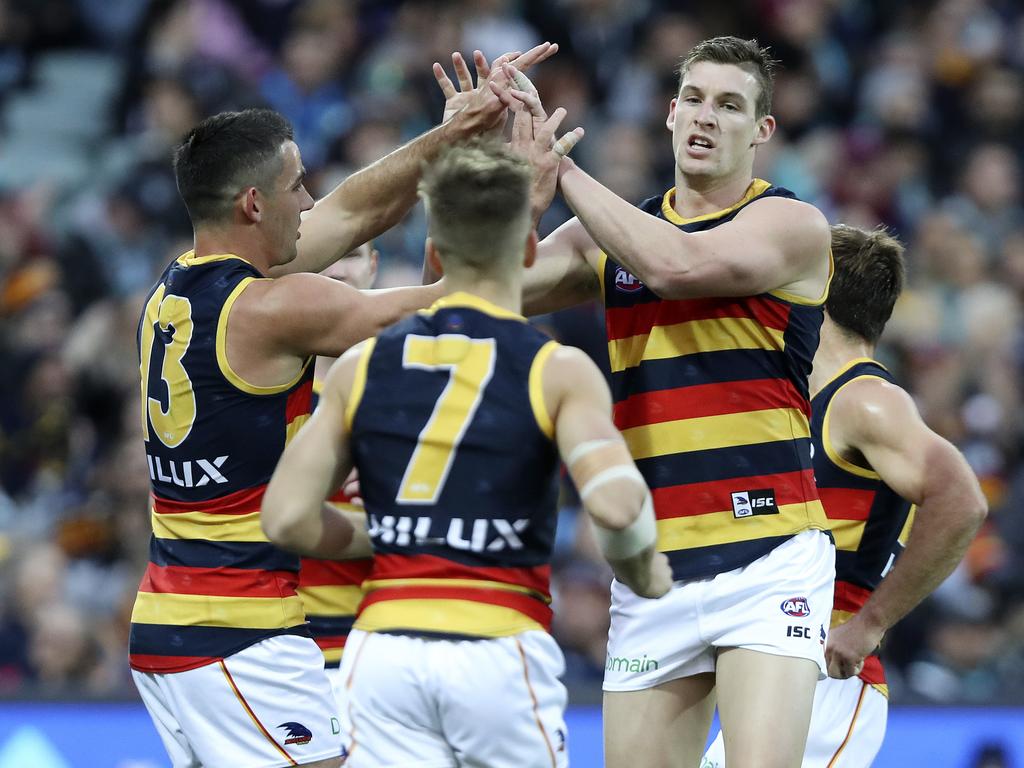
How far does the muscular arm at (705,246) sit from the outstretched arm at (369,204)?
2.10ft

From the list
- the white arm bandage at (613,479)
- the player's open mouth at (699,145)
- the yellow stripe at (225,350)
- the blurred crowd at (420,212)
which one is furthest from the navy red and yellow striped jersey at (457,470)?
the blurred crowd at (420,212)

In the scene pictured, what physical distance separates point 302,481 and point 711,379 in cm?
159

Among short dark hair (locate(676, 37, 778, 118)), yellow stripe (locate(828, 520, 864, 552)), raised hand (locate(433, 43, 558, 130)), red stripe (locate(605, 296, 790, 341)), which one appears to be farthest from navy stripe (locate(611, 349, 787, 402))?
raised hand (locate(433, 43, 558, 130))

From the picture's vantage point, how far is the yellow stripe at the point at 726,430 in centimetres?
506

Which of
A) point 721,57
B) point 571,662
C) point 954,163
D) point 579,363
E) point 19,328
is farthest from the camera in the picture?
point 954,163

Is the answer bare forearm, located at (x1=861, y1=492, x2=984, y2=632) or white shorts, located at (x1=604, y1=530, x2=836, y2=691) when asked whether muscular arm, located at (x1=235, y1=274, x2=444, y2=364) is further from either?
bare forearm, located at (x1=861, y1=492, x2=984, y2=632)

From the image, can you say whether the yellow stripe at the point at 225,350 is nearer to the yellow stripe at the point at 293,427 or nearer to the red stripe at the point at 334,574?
the yellow stripe at the point at 293,427

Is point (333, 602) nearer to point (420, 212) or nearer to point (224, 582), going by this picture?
point (224, 582)

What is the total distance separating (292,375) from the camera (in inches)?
196

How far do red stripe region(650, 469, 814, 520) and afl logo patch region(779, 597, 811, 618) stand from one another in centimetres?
31

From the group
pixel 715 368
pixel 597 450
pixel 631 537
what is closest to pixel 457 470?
pixel 597 450

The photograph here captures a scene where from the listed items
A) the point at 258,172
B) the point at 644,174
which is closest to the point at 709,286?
the point at 258,172

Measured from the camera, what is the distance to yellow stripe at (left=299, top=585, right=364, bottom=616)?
5.91 meters

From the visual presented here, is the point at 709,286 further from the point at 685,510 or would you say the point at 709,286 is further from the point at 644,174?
the point at 644,174
